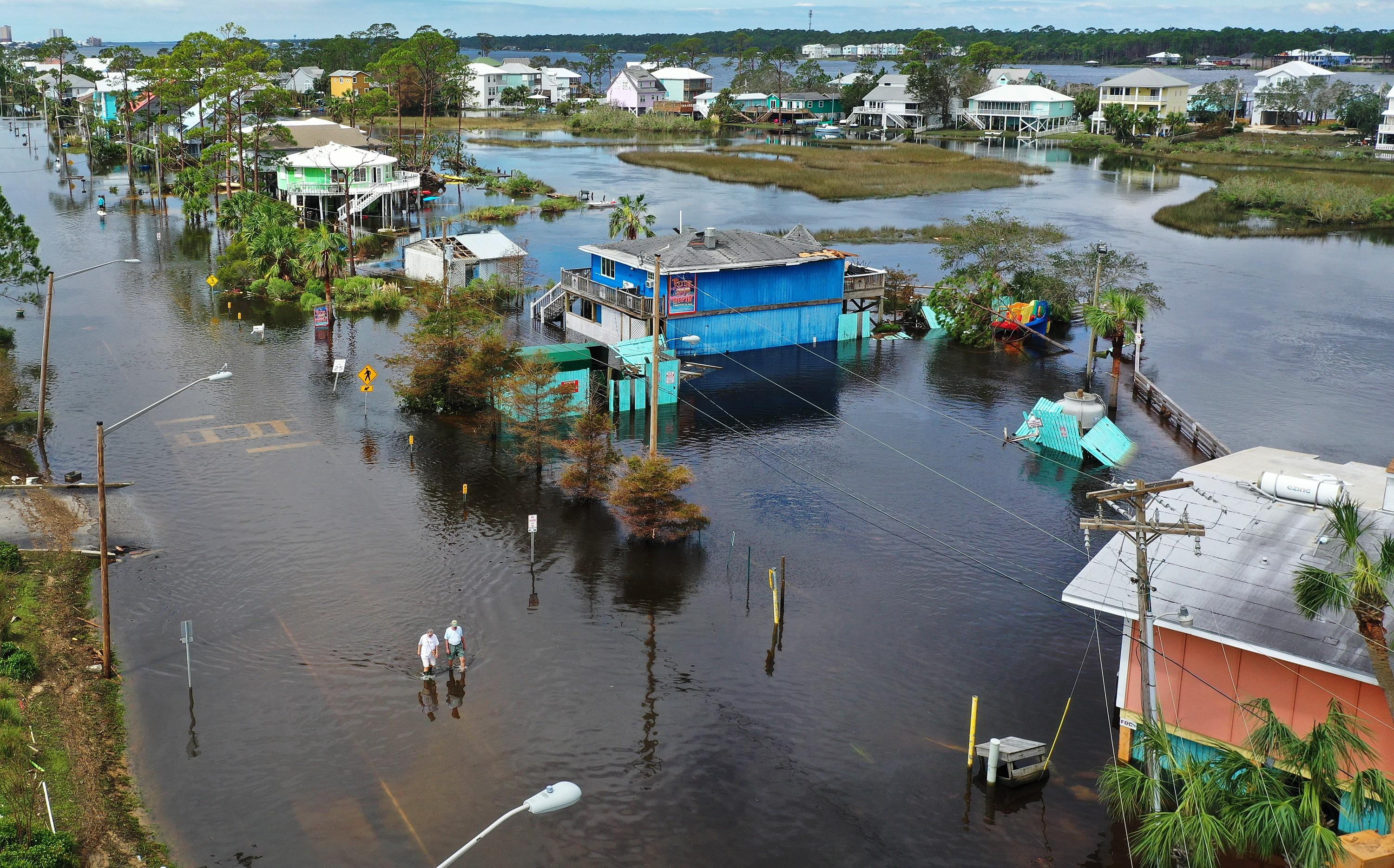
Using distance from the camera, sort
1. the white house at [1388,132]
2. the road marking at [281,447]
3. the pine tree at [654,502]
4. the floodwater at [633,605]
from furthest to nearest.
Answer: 1. the white house at [1388,132]
2. the road marking at [281,447]
3. the pine tree at [654,502]
4. the floodwater at [633,605]

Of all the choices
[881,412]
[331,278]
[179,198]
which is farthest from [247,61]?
[881,412]

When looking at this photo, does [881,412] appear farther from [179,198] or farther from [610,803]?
[179,198]

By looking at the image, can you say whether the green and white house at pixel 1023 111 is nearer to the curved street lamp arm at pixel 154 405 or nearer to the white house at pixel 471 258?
the white house at pixel 471 258

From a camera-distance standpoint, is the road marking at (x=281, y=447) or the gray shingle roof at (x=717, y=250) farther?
the gray shingle roof at (x=717, y=250)

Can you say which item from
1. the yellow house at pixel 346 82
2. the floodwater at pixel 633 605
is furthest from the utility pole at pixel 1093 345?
the yellow house at pixel 346 82

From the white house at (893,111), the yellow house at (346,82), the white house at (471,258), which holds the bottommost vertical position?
the white house at (471,258)

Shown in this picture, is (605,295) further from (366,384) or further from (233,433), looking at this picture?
(233,433)

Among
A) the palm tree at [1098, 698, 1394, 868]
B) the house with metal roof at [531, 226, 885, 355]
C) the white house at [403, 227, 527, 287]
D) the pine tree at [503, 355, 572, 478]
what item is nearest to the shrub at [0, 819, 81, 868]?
the palm tree at [1098, 698, 1394, 868]
